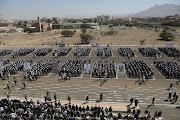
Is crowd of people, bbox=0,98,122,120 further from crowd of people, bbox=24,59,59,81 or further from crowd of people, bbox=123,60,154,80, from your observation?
crowd of people, bbox=123,60,154,80

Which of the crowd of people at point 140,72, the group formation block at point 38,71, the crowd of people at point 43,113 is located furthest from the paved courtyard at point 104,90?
the crowd of people at point 43,113

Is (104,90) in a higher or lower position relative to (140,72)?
lower

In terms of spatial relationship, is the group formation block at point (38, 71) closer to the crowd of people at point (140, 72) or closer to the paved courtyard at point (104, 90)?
the paved courtyard at point (104, 90)

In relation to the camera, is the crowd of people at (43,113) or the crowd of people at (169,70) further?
the crowd of people at (169,70)

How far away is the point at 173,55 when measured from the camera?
114ft

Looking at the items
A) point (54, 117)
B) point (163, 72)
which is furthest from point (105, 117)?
point (163, 72)

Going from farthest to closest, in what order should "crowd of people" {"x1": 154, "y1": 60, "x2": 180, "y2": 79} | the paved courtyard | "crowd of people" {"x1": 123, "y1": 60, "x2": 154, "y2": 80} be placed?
"crowd of people" {"x1": 123, "y1": 60, "x2": 154, "y2": 80}
"crowd of people" {"x1": 154, "y1": 60, "x2": 180, "y2": 79}
the paved courtyard

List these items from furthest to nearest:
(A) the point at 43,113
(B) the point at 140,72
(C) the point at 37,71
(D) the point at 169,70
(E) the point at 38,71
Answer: (E) the point at 38,71
(C) the point at 37,71
(D) the point at 169,70
(B) the point at 140,72
(A) the point at 43,113

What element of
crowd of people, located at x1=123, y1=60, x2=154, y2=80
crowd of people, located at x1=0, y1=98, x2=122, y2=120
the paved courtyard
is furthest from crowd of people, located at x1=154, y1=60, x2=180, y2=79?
crowd of people, located at x1=0, y1=98, x2=122, y2=120

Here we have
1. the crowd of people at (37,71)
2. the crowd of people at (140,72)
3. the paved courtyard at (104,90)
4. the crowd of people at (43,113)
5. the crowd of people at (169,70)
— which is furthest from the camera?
the crowd of people at (37,71)

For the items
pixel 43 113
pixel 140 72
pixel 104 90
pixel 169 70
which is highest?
pixel 169 70

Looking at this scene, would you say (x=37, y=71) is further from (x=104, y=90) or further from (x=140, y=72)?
(x=140, y=72)

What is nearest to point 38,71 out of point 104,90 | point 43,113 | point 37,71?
point 37,71

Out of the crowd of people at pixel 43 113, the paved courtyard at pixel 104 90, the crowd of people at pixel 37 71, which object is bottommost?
the paved courtyard at pixel 104 90
